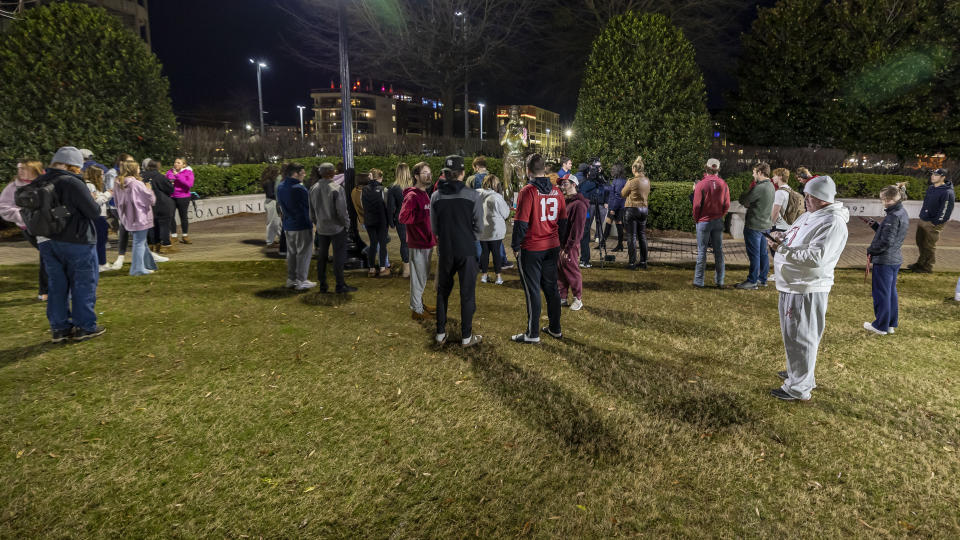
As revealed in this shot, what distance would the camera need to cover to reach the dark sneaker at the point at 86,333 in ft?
19.0

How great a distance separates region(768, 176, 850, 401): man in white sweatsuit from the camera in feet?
13.4

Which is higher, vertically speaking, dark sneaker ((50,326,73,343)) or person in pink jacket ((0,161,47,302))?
person in pink jacket ((0,161,47,302))

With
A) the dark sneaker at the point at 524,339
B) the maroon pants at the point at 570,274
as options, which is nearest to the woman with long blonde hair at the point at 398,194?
the maroon pants at the point at 570,274

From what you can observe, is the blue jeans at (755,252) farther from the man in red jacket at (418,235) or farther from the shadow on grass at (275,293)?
the shadow on grass at (275,293)

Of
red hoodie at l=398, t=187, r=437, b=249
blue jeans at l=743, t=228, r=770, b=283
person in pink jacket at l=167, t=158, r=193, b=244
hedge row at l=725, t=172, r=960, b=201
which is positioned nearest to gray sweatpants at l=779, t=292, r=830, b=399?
red hoodie at l=398, t=187, r=437, b=249

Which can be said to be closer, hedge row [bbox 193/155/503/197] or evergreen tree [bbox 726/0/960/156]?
hedge row [bbox 193/155/503/197]

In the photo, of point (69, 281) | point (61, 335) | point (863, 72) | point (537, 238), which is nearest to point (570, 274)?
point (537, 238)

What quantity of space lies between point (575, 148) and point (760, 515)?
45.9 feet

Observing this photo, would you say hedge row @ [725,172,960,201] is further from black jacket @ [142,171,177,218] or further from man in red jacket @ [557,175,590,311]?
black jacket @ [142,171,177,218]

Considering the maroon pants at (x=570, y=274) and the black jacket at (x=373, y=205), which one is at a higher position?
the black jacket at (x=373, y=205)

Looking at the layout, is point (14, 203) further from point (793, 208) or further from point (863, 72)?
point (863, 72)

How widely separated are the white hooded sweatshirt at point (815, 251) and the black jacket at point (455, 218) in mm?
2775

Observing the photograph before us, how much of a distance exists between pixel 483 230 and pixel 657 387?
2.78 metres

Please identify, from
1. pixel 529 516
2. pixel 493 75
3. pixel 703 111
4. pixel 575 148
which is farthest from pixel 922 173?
pixel 529 516
